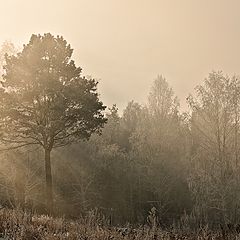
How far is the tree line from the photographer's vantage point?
25875 millimetres

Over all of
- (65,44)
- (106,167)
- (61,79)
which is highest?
(65,44)

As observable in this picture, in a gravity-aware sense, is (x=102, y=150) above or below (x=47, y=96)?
below

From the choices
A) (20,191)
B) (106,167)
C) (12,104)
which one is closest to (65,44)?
(12,104)

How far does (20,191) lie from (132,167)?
41.2 feet

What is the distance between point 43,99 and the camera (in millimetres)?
26312

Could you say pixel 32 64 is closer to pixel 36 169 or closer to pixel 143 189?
pixel 36 169

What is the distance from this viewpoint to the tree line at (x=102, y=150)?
25.9 metres

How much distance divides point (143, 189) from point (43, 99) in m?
20.2

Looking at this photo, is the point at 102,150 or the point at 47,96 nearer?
the point at 47,96

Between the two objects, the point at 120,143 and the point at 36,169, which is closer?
the point at 36,169

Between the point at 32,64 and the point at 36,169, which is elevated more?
the point at 32,64

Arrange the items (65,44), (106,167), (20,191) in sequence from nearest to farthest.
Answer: (65,44), (20,191), (106,167)

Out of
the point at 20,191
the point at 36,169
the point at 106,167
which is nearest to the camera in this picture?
the point at 20,191

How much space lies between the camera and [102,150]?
41.9 meters
